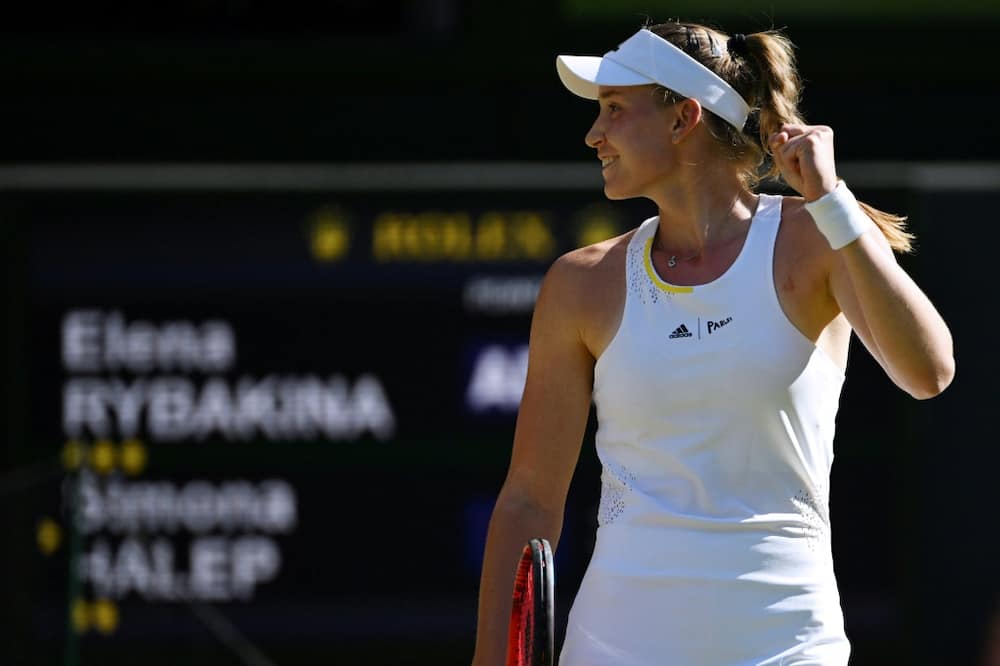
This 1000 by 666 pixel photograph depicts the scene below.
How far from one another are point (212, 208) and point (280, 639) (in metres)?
1.23

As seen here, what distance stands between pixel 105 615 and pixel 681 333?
10.8 ft

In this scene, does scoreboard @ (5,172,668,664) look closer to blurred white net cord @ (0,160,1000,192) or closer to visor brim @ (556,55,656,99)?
blurred white net cord @ (0,160,1000,192)

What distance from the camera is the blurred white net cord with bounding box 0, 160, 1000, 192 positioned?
550 cm

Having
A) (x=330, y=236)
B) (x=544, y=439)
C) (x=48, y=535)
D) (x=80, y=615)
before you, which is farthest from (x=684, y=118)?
(x=80, y=615)

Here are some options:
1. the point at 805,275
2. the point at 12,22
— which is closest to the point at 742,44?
the point at 805,275

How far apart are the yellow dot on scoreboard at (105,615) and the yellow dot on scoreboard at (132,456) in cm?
37

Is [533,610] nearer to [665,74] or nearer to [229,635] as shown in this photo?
[665,74]

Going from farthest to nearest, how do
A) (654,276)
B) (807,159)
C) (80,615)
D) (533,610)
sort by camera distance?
(80,615)
(654,276)
(807,159)
(533,610)

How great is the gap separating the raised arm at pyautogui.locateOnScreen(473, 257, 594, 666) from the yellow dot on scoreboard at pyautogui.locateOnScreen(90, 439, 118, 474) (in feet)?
9.99

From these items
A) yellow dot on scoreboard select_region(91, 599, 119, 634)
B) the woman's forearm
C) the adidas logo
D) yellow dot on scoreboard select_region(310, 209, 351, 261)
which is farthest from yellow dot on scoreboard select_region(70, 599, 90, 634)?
the adidas logo

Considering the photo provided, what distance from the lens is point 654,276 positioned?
8.39ft

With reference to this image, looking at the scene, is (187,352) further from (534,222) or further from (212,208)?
(534,222)

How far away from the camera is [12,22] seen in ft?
19.0

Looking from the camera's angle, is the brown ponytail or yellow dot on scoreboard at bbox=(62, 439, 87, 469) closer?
the brown ponytail
